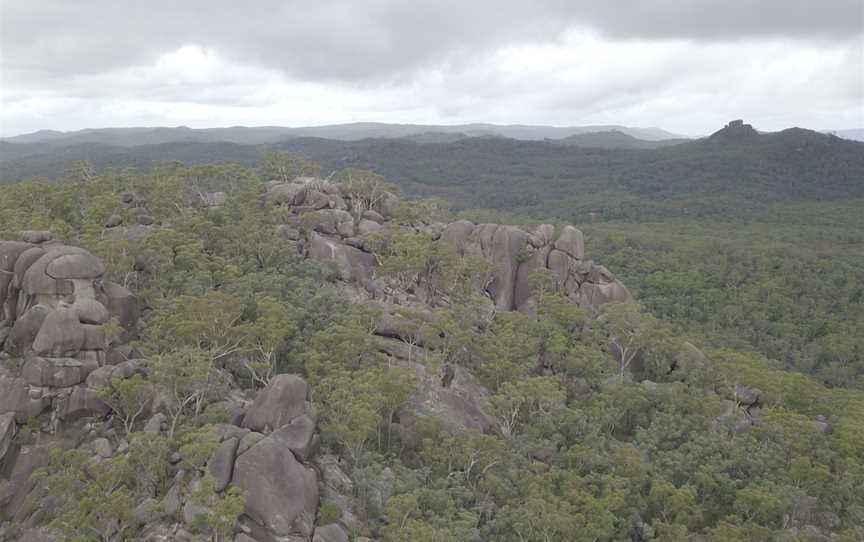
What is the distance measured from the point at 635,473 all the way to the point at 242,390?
74.6 feet

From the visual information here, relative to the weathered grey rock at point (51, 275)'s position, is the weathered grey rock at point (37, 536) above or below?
below

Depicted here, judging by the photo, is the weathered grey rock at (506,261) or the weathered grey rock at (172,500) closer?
the weathered grey rock at (172,500)

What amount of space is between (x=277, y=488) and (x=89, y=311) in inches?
641

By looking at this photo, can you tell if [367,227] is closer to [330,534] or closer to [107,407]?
[107,407]

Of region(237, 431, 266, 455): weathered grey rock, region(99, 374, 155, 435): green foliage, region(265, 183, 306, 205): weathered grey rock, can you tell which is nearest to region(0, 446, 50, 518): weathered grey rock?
region(99, 374, 155, 435): green foliage

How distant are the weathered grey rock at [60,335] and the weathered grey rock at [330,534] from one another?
56.1 ft

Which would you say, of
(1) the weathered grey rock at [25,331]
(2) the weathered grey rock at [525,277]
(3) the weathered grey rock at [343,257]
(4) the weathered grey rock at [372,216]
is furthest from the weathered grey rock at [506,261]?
(1) the weathered grey rock at [25,331]

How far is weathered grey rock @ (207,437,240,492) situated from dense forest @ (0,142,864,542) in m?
0.14

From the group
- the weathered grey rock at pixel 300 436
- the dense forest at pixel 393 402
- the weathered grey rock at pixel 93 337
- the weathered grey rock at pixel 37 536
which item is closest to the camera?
the weathered grey rock at pixel 37 536

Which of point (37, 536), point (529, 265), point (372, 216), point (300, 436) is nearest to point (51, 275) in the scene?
point (37, 536)

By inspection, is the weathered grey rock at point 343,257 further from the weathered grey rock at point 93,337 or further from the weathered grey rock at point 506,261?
the weathered grey rock at point 93,337

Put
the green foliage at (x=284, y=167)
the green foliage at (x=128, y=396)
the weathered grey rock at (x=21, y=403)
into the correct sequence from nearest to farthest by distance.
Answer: the green foliage at (x=128, y=396) → the weathered grey rock at (x=21, y=403) → the green foliage at (x=284, y=167)

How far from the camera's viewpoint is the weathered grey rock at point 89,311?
30.8m

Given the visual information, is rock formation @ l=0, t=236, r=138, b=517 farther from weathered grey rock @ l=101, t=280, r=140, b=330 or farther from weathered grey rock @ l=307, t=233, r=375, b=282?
weathered grey rock @ l=307, t=233, r=375, b=282
